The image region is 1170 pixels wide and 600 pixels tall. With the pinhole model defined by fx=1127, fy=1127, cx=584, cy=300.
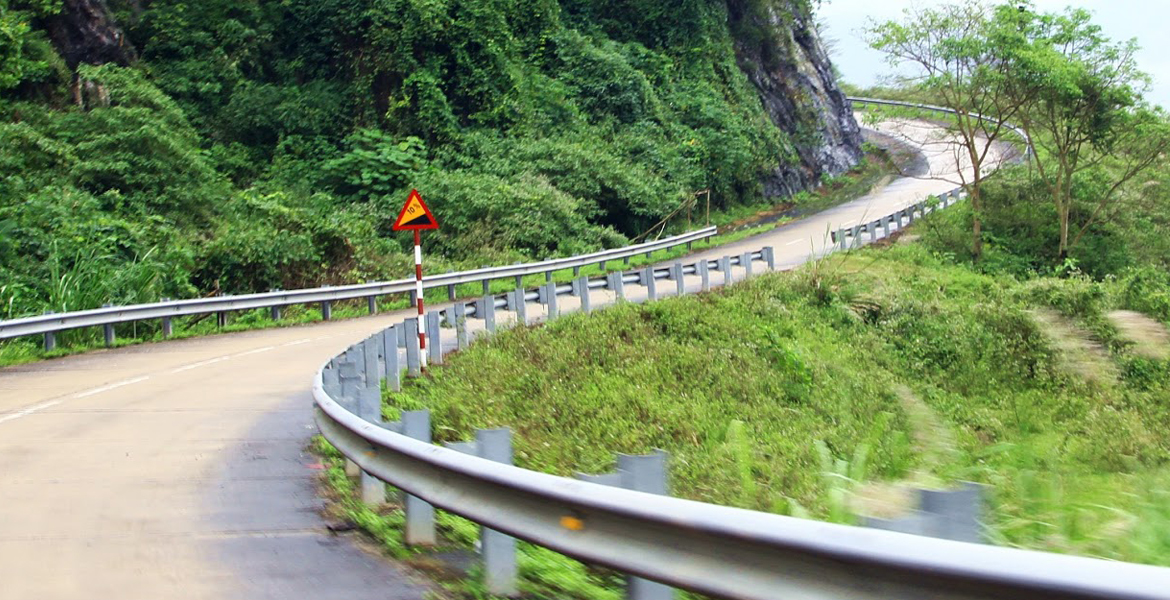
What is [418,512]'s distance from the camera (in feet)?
20.7

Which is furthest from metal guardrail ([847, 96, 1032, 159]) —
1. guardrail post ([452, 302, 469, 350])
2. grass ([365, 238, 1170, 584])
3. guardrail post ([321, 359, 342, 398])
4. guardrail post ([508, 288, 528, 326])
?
guardrail post ([321, 359, 342, 398])

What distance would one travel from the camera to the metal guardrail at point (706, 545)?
2.63 metres

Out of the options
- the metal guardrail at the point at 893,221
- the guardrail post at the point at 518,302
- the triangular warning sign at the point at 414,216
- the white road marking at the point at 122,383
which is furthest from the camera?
the metal guardrail at the point at 893,221

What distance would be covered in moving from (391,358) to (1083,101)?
26.3 metres

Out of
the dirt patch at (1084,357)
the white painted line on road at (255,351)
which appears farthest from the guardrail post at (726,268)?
the dirt patch at (1084,357)

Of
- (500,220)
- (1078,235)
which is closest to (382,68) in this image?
(500,220)

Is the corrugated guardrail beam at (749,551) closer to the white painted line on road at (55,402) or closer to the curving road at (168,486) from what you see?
the curving road at (168,486)

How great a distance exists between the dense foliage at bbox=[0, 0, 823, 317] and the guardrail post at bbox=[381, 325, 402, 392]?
8.94 meters

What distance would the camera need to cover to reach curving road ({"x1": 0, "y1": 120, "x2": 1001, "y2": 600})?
585 cm

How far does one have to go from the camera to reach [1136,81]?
106 feet

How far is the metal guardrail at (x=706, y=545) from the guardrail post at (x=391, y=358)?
19.7 feet

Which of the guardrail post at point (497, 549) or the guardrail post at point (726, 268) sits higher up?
the guardrail post at point (497, 549)

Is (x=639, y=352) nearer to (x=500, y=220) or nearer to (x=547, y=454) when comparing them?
(x=547, y=454)

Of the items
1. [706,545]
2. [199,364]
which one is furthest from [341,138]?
[706,545]
